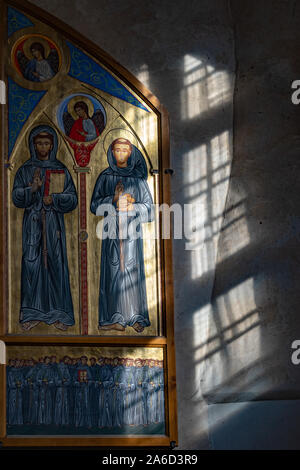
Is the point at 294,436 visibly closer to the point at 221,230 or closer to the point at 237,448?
the point at 237,448

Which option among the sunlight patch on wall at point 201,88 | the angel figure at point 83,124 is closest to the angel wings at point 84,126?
the angel figure at point 83,124

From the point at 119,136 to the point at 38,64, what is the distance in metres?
1.13

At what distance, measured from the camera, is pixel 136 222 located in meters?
8.09

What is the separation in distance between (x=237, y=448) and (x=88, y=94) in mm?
3931

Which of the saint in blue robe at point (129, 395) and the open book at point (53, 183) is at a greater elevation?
the open book at point (53, 183)

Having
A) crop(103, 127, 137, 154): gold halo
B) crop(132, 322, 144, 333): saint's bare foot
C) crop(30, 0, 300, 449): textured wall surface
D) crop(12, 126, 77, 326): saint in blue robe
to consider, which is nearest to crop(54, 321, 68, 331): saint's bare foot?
crop(12, 126, 77, 326): saint in blue robe

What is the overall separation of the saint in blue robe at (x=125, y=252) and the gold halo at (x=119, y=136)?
2.2 inches

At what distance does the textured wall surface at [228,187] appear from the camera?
788cm

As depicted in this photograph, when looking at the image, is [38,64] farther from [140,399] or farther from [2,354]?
[140,399]

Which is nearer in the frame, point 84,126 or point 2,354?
point 2,354

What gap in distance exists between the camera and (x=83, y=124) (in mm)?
8164

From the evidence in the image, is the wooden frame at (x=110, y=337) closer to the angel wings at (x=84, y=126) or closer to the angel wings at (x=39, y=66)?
the angel wings at (x=39, y=66)

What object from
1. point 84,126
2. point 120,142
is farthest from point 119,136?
point 84,126
